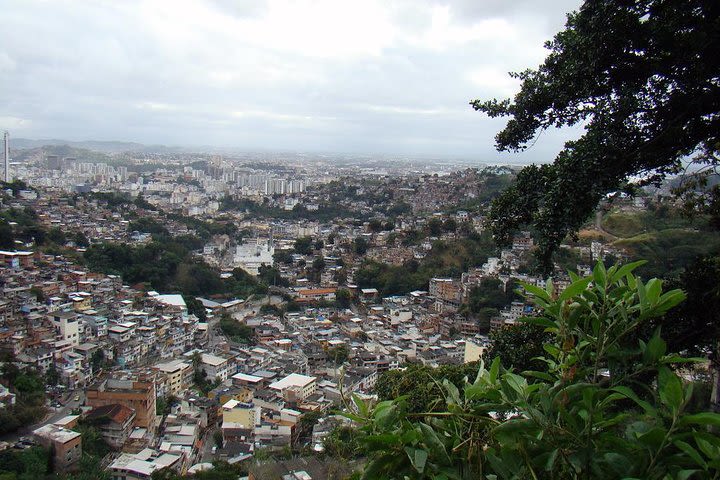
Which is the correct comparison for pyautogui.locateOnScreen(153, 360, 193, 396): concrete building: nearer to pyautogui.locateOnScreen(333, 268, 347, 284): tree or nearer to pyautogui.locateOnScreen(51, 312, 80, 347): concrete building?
pyautogui.locateOnScreen(51, 312, 80, 347): concrete building

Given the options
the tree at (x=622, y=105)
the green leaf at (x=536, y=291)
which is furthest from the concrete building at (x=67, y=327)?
the green leaf at (x=536, y=291)

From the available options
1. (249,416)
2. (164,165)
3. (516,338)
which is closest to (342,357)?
(249,416)

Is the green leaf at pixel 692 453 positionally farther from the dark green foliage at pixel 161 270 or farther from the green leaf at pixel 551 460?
the dark green foliage at pixel 161 270

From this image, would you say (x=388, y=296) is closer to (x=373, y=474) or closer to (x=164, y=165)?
(x=373, y=474)

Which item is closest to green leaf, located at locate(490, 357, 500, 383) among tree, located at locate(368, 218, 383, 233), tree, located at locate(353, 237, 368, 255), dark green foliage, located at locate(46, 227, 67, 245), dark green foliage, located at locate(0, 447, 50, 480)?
dark green foliage, located at locate(0, 447, 50, 480)

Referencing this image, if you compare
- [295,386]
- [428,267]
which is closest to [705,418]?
[295,386]
